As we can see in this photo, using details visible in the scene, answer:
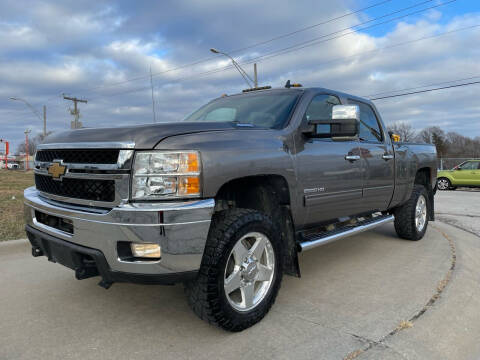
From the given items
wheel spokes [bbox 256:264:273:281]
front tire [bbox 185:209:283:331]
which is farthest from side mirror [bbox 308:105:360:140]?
wheel spokes [bbox 256:264:273:281]

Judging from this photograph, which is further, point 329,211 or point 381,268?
point 381,268

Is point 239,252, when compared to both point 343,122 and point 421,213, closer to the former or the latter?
point 343,122

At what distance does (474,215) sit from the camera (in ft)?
26.4

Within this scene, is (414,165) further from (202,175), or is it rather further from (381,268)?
(202,175)

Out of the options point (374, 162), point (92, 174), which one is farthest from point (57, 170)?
point (374, 162)

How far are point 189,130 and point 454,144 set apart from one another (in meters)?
78.8

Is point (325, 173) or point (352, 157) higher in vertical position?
point (352, 157)

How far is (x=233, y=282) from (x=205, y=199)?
2.06 ft

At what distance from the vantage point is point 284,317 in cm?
292

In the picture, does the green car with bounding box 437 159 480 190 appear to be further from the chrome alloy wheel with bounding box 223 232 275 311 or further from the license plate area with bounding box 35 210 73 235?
the license plate area with bounding box 35 210 73 235

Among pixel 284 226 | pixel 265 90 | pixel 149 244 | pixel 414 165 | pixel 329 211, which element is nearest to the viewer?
pixel 149 244

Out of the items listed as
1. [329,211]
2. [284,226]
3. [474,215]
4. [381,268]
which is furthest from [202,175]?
[474,215]

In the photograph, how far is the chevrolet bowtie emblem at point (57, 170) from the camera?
2.71m

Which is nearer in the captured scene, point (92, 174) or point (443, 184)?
point (92, 174)
